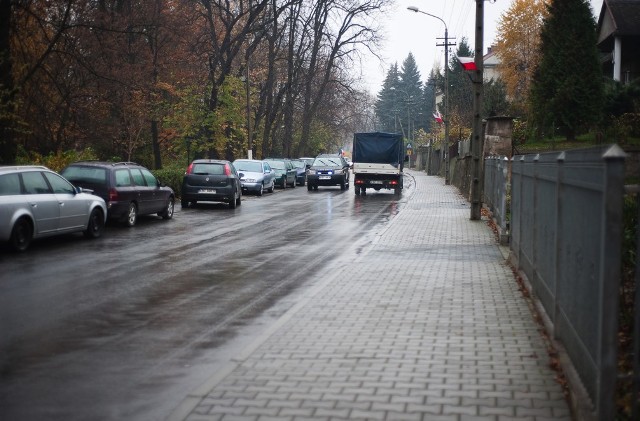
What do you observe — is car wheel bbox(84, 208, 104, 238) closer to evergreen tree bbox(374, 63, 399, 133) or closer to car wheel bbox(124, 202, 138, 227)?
car wheel bbox(124, 202, 138, 227)

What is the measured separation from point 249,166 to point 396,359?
33997 mm

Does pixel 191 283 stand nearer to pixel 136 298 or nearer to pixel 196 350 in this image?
pixel 136 298

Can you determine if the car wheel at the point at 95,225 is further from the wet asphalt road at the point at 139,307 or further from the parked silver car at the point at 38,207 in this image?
the wet asphalt road at the point at 139,307

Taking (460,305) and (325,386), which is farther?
(460,305)

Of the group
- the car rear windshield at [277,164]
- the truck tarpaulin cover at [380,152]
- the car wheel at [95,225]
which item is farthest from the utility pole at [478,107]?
the car rear windshield at [277,164]

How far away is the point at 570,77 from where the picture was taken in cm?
3681

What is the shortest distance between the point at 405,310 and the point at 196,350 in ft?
9.19

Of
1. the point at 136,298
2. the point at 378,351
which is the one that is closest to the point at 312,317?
the point at 378,351

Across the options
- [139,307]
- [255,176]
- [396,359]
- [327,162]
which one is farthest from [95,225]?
[327,162]

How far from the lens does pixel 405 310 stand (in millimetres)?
9547

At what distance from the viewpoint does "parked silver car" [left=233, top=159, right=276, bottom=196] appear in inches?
1539

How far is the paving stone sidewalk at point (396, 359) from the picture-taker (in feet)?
18.8

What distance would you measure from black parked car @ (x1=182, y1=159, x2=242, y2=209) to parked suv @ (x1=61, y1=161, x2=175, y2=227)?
18.8 feet

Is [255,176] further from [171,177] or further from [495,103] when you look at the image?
[495,103]
